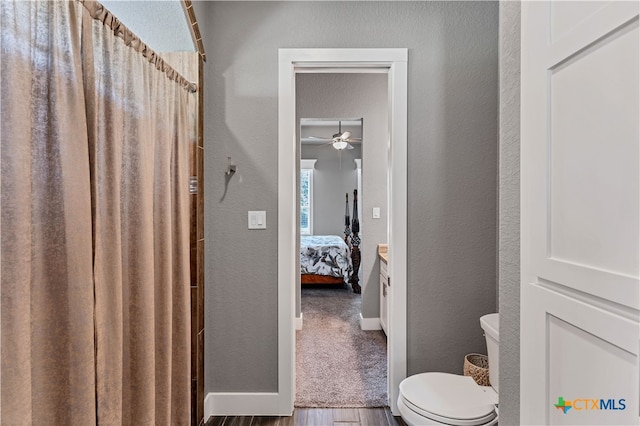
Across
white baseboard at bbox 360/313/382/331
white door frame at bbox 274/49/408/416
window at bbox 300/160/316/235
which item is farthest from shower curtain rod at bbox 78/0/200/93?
window at bbox 300/160/316/235

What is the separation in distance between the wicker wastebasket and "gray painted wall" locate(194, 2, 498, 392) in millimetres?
120

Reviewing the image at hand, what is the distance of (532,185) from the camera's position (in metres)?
0.92

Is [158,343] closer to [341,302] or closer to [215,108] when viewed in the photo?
[215,108]

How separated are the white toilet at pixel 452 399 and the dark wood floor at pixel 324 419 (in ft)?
1.82

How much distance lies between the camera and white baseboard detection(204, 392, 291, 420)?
2305mm

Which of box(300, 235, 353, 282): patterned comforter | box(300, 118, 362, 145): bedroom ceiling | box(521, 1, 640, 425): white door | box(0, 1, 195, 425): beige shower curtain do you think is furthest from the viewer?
box(300, 118, 362, 145): bedroom ceiling

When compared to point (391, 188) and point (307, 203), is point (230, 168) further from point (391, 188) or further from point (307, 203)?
point (307, 203)

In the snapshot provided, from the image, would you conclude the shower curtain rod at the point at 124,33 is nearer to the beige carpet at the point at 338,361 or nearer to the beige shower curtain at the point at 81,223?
the beige shower curtain at the point at 81,223

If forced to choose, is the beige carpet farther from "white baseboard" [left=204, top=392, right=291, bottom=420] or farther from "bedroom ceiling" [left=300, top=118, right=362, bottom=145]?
"bedroom ceiling" [left=300, top=118, right=362, bottom=145]

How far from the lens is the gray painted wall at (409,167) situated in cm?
230

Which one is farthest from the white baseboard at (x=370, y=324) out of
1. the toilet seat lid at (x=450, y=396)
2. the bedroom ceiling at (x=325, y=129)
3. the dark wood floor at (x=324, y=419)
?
the bedroom ceiling at (x=325, y=129)

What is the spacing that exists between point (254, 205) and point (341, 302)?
3000mm

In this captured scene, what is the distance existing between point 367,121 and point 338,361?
7.51 feet

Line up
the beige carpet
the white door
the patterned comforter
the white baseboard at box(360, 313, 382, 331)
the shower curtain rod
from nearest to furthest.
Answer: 1. the white door
2. the shower curtain rod
3. the beige carpet
4. the white baseboard at box(360, 313, 382, 331)
5. the patterned comforter
